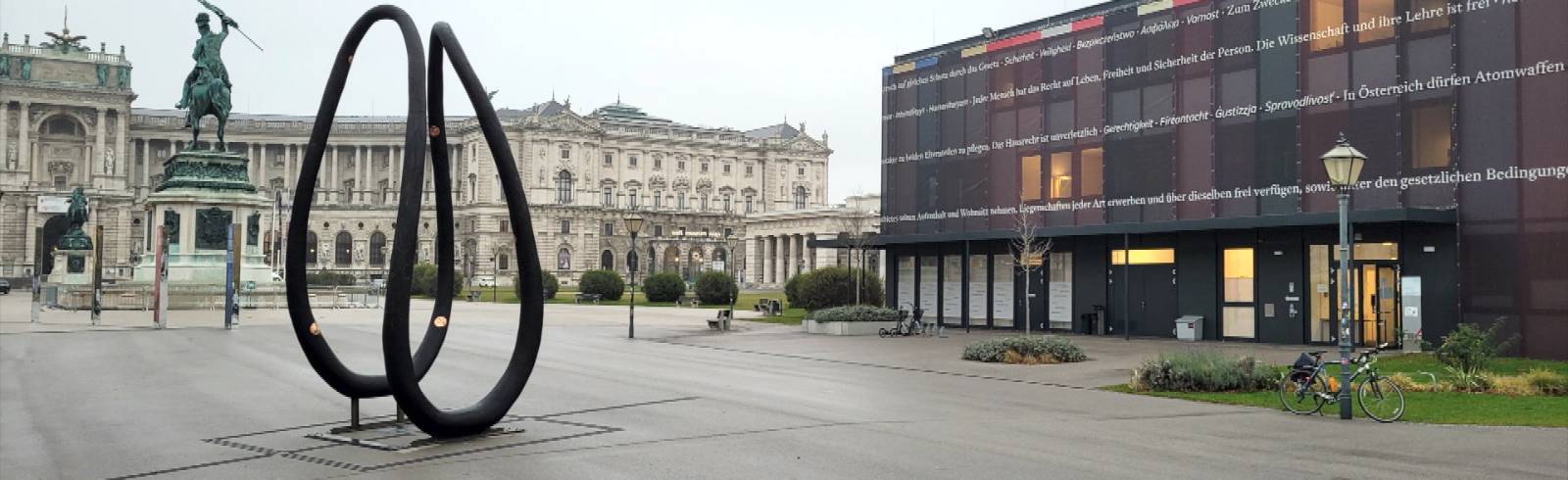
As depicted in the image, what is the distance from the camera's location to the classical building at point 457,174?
137 m

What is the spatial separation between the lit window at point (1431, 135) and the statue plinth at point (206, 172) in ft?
162

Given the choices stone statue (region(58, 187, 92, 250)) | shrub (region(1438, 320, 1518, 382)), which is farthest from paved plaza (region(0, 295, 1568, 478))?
stone statue (region(58, 187, 92, 250))

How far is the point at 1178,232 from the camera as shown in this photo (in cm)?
3638

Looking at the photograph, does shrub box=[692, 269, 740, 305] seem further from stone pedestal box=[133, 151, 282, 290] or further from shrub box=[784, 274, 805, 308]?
stone pedestal box=[133, 151, 282, 290]

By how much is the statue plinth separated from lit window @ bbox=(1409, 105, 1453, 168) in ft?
162

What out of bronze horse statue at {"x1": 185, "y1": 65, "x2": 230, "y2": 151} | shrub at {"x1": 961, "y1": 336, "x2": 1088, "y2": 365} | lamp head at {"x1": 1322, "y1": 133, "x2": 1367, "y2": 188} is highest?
bronze horse statue at {"x1": 185, "y1": 65, "x2": 230, "y2": 151}

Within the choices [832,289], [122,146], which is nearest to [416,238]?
[832,289]

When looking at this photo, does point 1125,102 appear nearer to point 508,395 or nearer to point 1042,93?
point 1042,93

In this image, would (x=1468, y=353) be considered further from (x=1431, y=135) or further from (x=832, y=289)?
(x=832, y=289)

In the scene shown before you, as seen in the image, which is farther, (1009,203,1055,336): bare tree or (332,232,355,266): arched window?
(332,232,355,266): arched window

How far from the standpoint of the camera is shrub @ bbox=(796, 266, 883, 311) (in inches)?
2094

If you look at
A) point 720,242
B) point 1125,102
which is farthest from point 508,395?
point 720,242

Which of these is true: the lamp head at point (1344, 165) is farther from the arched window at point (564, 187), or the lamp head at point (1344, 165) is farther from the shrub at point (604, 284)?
the arched window at point (564, 187)

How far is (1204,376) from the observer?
67.3 feet
